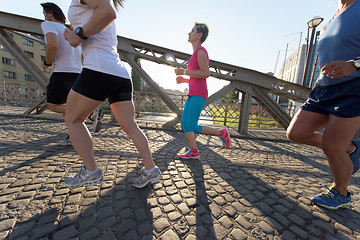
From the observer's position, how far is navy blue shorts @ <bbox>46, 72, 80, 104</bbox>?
2525 millimetres

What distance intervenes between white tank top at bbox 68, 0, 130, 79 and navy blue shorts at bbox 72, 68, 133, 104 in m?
0.04

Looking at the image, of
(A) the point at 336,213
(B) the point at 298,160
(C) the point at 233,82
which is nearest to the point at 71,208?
(A) the point at 336,213

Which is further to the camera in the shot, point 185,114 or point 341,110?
point 185,114

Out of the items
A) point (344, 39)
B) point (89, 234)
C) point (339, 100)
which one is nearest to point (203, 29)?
point (344, 39)

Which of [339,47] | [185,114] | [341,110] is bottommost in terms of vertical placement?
[185,114]

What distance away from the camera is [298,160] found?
3.30m

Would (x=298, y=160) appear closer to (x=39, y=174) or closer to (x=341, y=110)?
(x=341, y=110)

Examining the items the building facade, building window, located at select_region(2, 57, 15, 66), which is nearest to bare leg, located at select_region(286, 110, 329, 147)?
the building facade

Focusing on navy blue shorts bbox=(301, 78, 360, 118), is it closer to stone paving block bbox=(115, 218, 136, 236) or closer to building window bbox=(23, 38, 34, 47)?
stone paving block bbox=(115, 218, 136, 236)

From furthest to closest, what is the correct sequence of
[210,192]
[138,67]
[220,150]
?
[138,67] < [220,150] < [210,192]

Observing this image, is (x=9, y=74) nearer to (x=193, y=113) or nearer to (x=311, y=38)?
(x=193, y=113)

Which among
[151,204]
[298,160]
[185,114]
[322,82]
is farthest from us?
[298,160]

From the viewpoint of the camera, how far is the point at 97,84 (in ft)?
4.63

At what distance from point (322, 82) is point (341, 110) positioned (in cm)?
33
